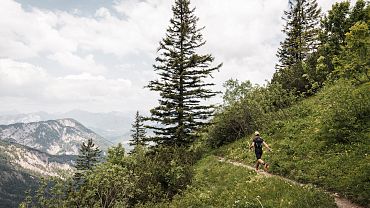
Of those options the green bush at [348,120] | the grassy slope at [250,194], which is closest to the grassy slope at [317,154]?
the green bush at [348,120]

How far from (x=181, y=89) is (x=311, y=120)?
570 inches

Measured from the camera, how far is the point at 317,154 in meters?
17.7

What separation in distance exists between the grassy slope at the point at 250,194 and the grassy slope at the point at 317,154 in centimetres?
179

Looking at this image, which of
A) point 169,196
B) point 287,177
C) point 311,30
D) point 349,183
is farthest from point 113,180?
point 311,30

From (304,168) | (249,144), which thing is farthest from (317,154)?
(249,144)

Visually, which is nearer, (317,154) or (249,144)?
(317,154)

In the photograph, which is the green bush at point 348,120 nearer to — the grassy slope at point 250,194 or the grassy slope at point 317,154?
the grassy slope at point 317,154

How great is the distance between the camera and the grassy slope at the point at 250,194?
11.5m

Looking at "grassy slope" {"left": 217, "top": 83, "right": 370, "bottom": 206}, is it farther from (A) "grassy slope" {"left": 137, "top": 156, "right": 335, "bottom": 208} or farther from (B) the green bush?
(A) "grassy slope" {"left": 137, "top": 156, "right": 335, "bottom": 208}

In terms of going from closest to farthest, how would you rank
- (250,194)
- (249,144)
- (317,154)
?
(250,194), (317,154), (249,144)

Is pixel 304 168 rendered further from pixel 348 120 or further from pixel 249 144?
pixel 249 144

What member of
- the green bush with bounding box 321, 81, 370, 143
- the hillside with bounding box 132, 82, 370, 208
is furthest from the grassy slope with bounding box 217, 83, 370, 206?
the green bush with bounding box 321, 81, 370, 143

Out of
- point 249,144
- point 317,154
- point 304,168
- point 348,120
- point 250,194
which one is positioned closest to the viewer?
point 250,194

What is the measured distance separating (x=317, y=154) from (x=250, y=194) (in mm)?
6662
